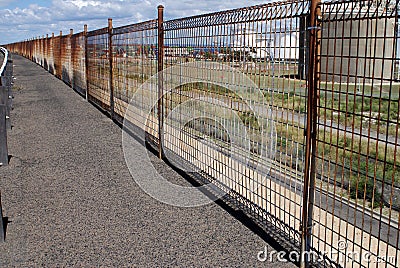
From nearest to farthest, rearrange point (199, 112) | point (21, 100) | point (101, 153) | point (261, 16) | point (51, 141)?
point (261, 16), point (199, 112), point (101, 153), point (51, 141), point (21, 100)

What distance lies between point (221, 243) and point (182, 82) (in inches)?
121

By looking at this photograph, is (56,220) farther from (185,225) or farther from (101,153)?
(101,153)

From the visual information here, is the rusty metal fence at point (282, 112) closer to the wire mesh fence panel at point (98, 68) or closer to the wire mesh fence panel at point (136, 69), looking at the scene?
the wire mesh fence panel at point (136, 69)

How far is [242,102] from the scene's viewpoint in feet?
18.0

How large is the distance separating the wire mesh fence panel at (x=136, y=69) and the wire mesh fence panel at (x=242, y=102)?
1.00 meters

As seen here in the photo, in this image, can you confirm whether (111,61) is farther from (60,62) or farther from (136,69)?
(60,62)

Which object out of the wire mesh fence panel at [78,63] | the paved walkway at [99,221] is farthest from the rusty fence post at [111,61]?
the wire mesh fence panel at [78,63]

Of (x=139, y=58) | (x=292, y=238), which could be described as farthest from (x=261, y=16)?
(x=139, y=58)

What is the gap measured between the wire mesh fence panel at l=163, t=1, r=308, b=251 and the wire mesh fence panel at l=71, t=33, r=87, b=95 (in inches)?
400

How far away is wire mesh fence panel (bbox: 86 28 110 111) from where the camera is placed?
1352cm

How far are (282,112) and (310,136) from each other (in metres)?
0.52

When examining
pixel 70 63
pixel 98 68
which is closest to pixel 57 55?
pixel 70 63

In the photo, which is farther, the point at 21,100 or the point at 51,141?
the point at 21,100

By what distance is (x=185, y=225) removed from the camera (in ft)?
17.9
